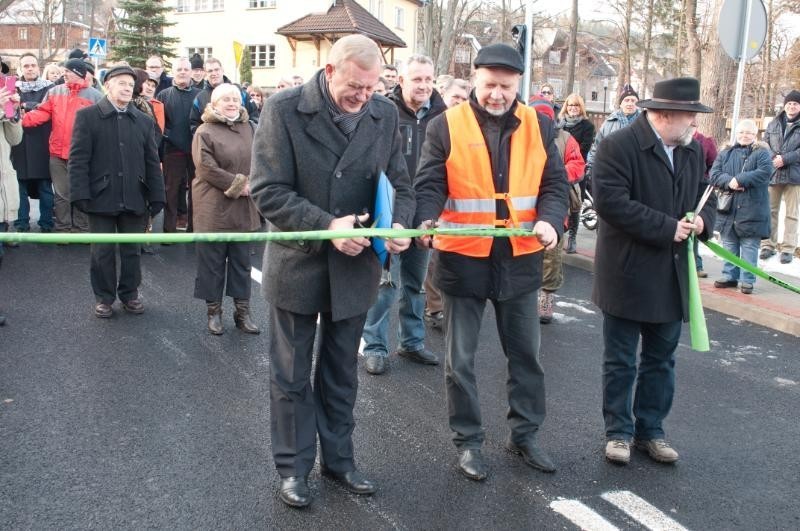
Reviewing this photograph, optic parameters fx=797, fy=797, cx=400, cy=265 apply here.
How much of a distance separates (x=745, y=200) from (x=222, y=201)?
5.52m

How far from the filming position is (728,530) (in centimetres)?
360

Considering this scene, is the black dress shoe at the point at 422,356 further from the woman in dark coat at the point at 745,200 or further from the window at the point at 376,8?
the window at the point at 376,8

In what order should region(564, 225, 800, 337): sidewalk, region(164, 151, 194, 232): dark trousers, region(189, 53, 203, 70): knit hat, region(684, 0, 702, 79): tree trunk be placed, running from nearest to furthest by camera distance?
region(564, 225, 800, 337): sidewalk → region(164, 151, 194, 232): dark trousers → region(189, 53, 203, 70): knit hat → region(684, 0, 702, 79): tree trunk

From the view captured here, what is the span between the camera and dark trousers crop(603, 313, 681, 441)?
4363 mm

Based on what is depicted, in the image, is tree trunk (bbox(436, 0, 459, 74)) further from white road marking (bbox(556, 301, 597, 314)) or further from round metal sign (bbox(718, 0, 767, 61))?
white road marking (bbox(556, 301, 597, 314))

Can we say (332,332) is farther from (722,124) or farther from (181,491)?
(722,124)

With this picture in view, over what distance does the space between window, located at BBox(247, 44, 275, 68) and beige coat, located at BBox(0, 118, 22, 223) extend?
37979 mm

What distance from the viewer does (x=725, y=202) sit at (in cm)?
864

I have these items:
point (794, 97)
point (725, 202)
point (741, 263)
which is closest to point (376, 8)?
point (794, 97)

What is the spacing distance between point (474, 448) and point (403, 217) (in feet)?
4.18

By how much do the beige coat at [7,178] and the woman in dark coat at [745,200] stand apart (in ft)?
23.5

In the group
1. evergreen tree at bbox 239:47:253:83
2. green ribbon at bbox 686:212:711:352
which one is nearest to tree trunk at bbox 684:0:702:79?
green ribbon at bbox 686:212:711:352

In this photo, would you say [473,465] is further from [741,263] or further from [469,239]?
[741,263]

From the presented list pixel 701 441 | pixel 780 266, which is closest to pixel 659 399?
pixel 701 441
